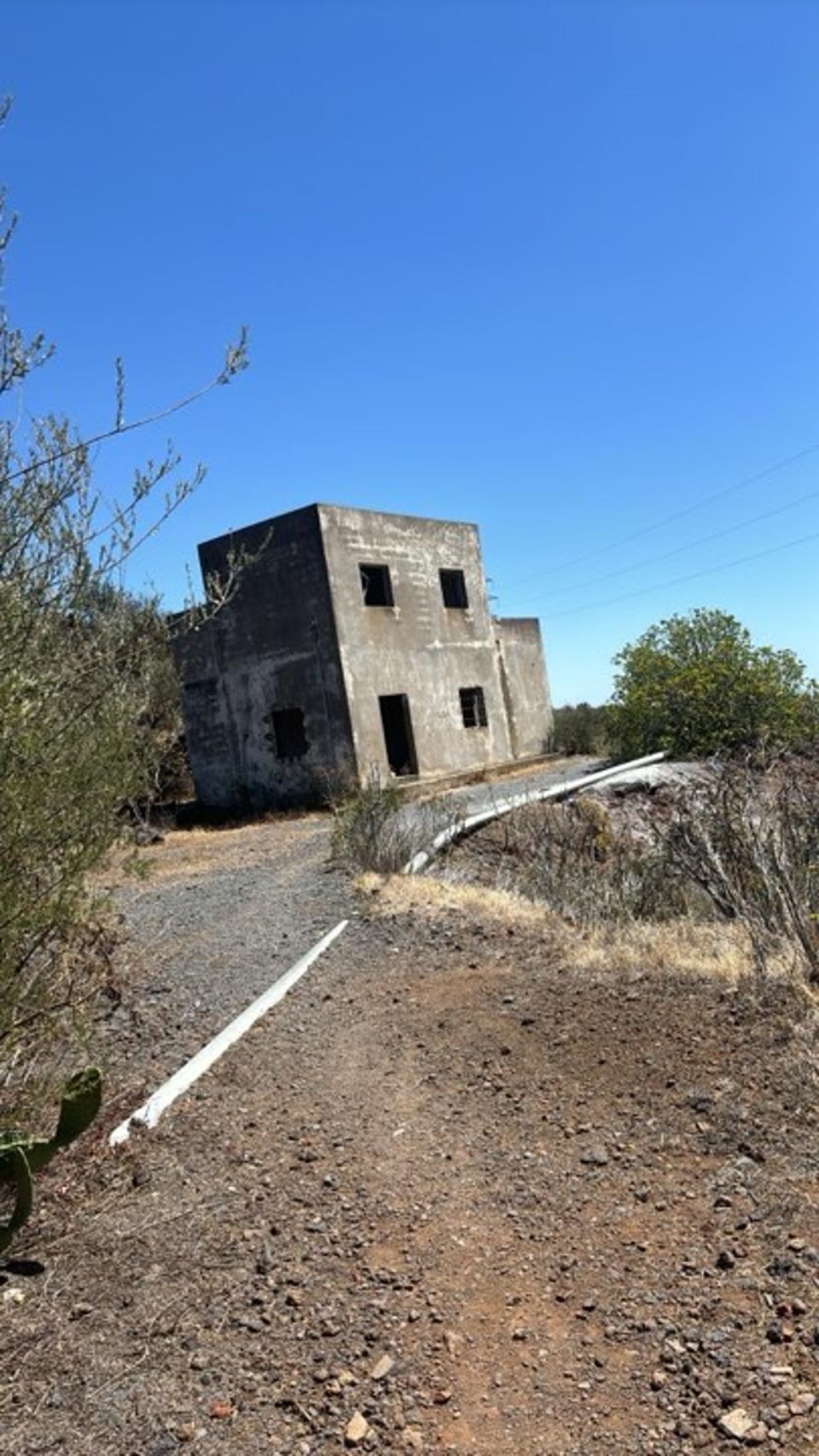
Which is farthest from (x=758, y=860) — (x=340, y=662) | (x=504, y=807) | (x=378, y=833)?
(x=340, y=662)

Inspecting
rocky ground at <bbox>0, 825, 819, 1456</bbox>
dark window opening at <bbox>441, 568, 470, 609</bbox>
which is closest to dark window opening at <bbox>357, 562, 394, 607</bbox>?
dark window opening at <bbox>441, 568, 470, 609</bbox>

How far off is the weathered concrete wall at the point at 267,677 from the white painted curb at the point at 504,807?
4.95 meters

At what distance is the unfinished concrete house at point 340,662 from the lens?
20.7 meters

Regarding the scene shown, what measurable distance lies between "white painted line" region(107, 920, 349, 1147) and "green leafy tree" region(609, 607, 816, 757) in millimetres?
13362

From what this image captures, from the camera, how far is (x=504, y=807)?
15172 mm

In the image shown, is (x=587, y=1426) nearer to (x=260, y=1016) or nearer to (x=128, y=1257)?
(x=128, y=1257)

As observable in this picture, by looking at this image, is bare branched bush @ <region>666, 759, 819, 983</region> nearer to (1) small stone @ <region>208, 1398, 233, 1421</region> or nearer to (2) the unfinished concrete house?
(1) small stone @ <region>208, 1398, 233, 1421</region>

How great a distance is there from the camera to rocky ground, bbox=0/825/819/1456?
2.53 meters

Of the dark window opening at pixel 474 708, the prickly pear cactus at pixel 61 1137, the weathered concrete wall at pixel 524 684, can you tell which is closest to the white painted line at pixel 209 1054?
the prickly pear cactus at pixel 61 1137

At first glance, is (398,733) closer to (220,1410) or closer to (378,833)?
(378,833)

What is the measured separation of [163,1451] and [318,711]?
18533 mm

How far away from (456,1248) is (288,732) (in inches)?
747

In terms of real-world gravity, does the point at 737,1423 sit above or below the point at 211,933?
below

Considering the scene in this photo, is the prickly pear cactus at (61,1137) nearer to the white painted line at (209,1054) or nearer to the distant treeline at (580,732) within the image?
the white painted line at (209,1054)
